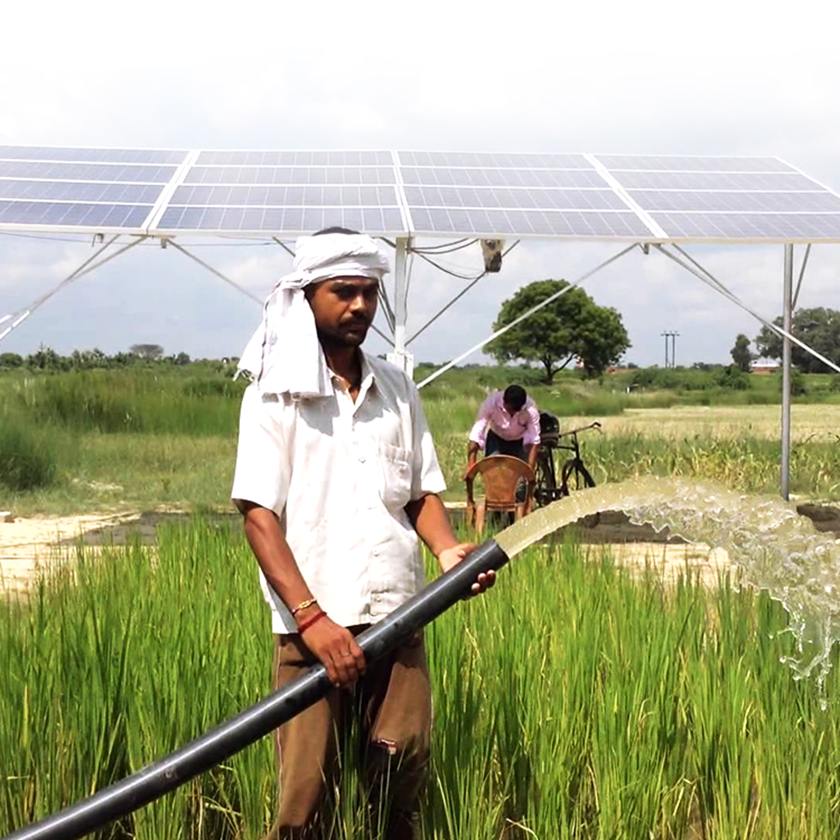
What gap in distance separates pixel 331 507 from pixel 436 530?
0.83 ft

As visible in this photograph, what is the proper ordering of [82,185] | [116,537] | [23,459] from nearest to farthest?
[116,537] → [82,185] → [23,459]

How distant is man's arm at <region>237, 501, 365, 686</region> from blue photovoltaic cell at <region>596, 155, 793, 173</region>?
879cm

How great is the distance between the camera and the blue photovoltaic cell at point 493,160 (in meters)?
10.6

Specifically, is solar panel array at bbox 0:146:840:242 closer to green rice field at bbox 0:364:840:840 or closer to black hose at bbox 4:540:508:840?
green rice field at bbox 0:364:840:840

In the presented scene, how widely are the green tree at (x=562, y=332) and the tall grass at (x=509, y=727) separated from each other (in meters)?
57.1

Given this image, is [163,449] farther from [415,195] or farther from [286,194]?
[415,195]

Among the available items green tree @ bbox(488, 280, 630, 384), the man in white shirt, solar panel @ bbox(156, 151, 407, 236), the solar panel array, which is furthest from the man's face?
green tree @ bbox(488, 280, 630, 384)

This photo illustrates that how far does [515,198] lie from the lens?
9.17 metres

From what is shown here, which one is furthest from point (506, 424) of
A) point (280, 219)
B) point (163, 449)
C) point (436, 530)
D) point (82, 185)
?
point (163, 449)

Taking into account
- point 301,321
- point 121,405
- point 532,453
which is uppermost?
point 301,321

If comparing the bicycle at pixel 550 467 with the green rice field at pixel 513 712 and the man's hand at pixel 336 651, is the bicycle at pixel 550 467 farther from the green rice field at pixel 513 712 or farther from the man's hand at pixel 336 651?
the man's hand at pixel 336 651

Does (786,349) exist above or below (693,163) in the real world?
below

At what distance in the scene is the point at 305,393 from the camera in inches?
91.9

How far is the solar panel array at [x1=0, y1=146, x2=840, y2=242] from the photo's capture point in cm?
827
